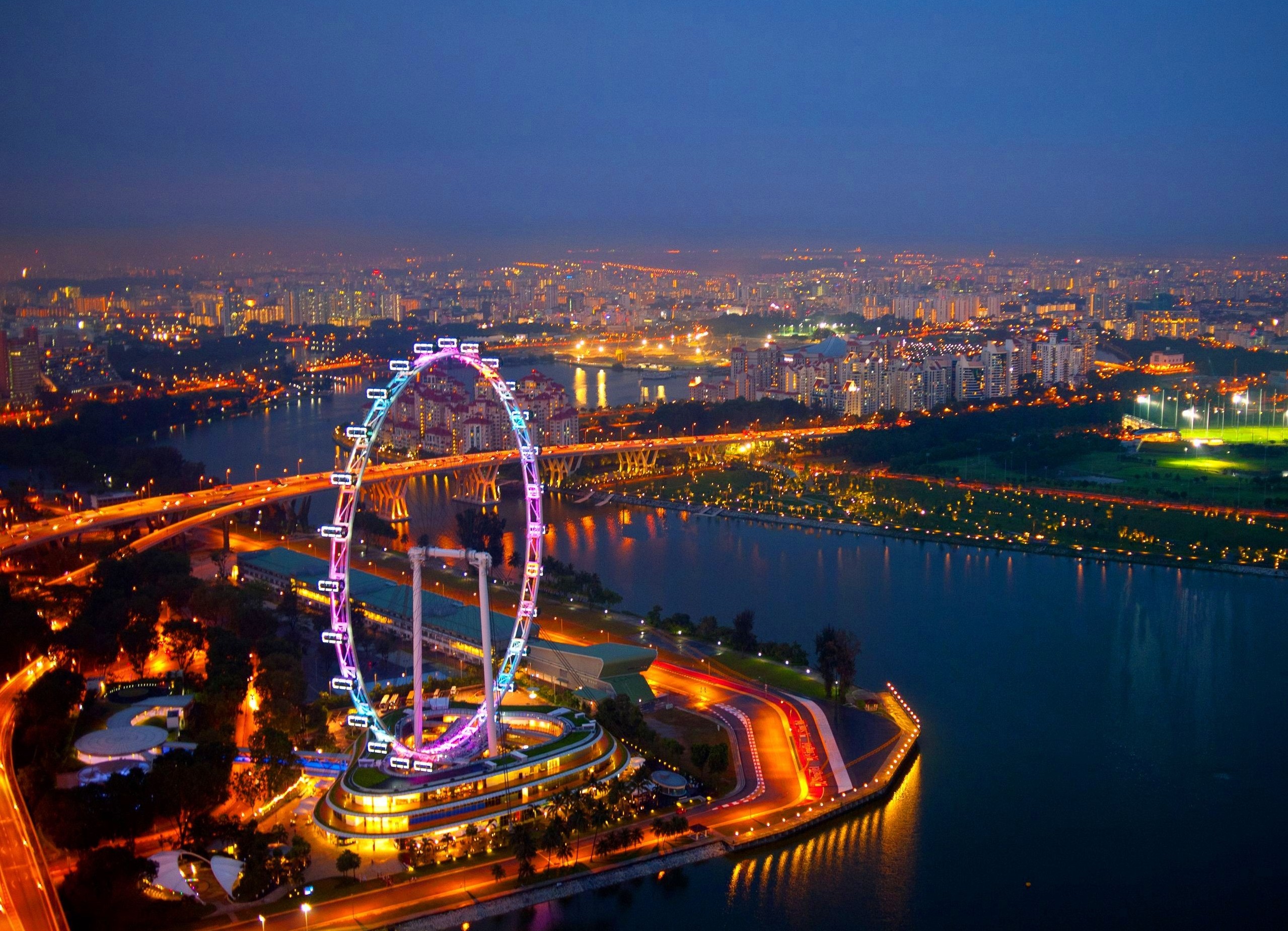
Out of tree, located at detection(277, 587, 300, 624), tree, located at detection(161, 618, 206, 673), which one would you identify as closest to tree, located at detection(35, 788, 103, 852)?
tree, located at detection(161, 618, 206, 673)

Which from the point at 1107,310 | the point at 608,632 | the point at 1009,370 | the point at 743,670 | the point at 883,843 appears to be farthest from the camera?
the point at 1107,310

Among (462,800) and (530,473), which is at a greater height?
(530,473)

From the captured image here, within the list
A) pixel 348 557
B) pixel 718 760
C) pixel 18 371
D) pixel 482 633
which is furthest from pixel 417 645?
pixel 18 371

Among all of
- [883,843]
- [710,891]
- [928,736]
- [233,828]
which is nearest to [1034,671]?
[928,736]

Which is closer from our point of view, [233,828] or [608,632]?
[233,828]

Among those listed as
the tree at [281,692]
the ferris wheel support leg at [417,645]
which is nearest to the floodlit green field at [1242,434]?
the tree at [281,692]

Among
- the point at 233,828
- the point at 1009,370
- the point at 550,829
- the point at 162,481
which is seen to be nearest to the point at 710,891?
the point at 550,829

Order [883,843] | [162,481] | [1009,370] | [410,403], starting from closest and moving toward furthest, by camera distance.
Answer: [883,843] < [162,481] < [410,403] < [1009,370]

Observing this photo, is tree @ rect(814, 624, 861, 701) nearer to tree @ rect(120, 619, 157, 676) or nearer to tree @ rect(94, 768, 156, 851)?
tree @ rect(94, 768, 156, 851)

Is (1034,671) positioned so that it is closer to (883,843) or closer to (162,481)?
(883,843)
